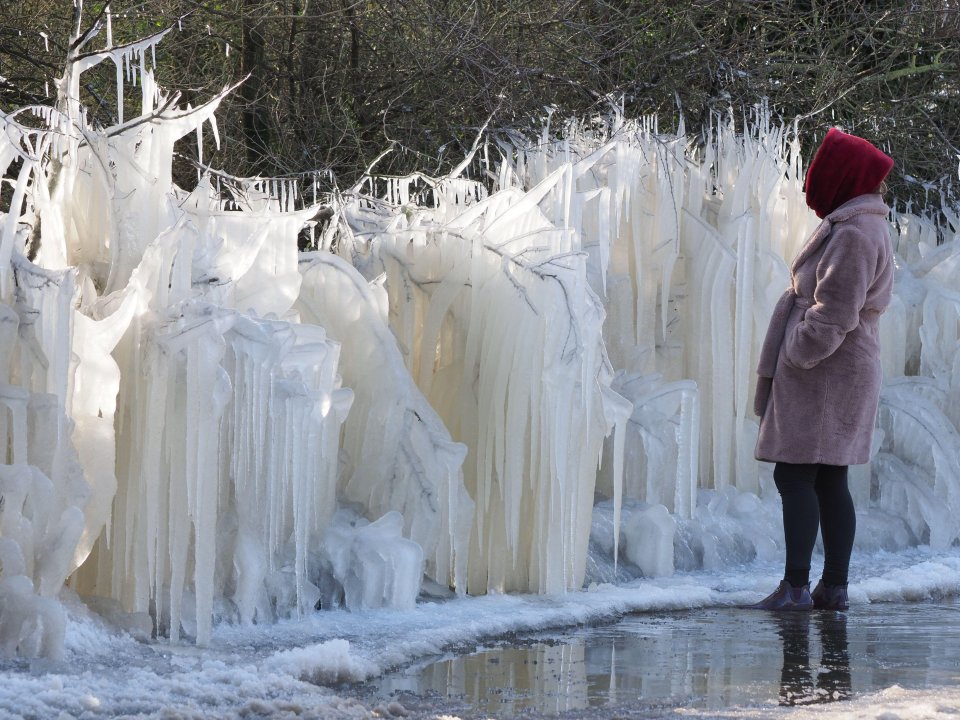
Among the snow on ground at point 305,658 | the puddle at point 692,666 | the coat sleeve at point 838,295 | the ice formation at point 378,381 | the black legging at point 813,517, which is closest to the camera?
the snow on ground at point 305,658

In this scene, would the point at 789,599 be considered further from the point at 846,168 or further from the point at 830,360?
the point at 846,168

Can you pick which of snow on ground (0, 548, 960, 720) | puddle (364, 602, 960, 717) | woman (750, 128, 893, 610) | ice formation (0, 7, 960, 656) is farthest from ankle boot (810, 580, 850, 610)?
ice formation (0, 7, 960, 656)

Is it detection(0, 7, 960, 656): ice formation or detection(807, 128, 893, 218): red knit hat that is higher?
detection(807, 128, 893, 218): red knit hat

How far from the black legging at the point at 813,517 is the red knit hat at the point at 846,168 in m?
0.94

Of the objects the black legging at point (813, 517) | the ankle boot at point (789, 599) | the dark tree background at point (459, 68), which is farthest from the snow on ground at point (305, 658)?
the dark tree background at point (459, 68)

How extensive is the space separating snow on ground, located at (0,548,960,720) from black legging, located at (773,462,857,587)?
38 centimetres

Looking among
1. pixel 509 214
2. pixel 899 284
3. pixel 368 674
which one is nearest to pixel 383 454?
pixel 509 214

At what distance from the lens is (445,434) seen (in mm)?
4906

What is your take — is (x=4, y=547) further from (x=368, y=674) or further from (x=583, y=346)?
(x=583, y=346)

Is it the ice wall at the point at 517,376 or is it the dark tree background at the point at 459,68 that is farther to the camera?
the dark tree background at the point at 459,68

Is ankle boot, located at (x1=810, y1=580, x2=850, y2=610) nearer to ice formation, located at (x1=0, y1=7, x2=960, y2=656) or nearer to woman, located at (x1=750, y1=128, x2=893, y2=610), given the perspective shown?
woman, located at (x1=750, y1=128, x2=893, y2=610)

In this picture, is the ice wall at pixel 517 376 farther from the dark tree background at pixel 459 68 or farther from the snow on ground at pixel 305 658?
the dark tree background at pixel 459 68

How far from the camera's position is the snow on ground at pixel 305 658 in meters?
3.16

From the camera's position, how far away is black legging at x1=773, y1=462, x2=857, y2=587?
15.7ft
